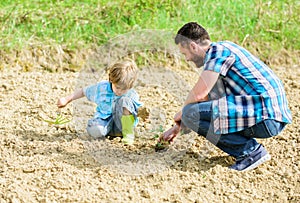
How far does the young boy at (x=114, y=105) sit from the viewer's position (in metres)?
4.24

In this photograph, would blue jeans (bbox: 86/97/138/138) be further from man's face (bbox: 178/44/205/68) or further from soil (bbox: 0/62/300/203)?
man's face (bbox: 178/44/205/68)

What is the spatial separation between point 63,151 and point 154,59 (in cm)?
238

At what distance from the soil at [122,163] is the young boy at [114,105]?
4.0 inches

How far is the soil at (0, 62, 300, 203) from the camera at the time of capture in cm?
362

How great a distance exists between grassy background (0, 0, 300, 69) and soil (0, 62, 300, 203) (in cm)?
Result: 122

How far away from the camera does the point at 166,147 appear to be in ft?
14.1

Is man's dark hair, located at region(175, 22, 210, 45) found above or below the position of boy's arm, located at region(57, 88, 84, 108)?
above

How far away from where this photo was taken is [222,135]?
3.93m

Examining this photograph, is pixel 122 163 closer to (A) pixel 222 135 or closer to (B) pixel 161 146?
(B) pixel 161 146

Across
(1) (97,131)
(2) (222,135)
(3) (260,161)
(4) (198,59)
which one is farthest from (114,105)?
(3) (260,161)

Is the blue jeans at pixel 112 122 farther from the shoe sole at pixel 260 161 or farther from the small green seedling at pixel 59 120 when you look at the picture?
the shoe sole at pixel 260 161

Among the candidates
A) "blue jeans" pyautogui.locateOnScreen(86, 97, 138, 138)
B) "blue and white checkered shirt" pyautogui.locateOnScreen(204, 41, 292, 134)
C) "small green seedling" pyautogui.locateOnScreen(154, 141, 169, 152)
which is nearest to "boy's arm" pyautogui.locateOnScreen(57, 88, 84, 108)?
"blue jeans" pyautogui.locateOnScreen(86, 97, 138, 138)

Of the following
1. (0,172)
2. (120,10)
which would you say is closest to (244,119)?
(0,172)

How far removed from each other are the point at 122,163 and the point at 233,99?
0.91 metres
